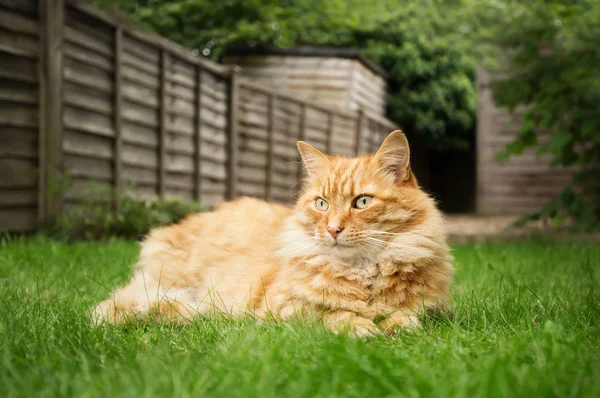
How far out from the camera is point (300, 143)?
2857mm

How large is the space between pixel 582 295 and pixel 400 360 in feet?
5.00

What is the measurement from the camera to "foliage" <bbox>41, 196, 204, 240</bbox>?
5.60 m

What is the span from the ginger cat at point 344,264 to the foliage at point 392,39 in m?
11.9

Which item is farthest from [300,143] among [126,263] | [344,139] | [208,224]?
[344,139]

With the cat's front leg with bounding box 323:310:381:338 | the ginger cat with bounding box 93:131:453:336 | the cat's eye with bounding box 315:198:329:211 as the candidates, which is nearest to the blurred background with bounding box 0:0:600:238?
the ginger cat with bounding box 93:131:453:336

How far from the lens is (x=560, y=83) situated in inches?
239

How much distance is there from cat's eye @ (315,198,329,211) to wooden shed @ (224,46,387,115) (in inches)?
442

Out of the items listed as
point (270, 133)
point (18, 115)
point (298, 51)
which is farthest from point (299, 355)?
point (298, 51)

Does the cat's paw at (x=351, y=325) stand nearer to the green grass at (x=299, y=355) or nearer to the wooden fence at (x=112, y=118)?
the green grass at (x=299, y=355)

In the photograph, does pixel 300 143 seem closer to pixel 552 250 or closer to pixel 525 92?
pixel 552 250

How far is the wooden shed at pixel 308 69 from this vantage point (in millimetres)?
13758

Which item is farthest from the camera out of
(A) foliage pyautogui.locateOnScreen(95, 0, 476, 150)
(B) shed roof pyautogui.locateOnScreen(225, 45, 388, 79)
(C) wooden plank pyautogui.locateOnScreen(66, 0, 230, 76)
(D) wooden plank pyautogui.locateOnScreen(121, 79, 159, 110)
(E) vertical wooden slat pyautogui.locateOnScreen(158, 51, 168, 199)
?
(A) foliage pyautogui.locateOnScreen(95, 0, 476, 150)

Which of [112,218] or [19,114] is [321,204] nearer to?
[19,114]

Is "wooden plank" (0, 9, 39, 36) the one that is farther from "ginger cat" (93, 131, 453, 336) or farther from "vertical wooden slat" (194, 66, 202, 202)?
"ginger cat" (93, 131, 453, 336)
